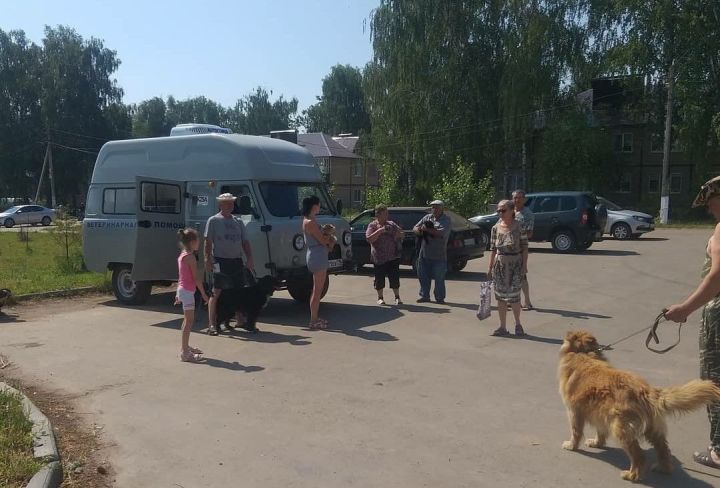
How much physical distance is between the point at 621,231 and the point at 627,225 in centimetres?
34

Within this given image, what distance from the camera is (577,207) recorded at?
2056cm

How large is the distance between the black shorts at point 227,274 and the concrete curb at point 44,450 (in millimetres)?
3423

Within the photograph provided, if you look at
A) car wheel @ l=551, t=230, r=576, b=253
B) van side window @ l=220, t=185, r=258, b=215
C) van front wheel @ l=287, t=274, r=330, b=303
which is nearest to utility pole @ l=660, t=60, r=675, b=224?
car wheel @ l=551, t=230, r=576, b=253

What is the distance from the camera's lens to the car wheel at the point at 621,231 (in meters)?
25.6

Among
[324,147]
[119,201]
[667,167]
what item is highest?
[324,147]

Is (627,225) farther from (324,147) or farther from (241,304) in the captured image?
(324,147)

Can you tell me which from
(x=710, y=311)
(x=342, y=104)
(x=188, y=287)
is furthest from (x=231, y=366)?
(x=342, y=104)

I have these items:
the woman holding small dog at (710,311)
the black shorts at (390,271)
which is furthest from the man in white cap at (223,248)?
the woman holding small dog at (710,311)

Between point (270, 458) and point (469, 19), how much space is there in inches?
1461

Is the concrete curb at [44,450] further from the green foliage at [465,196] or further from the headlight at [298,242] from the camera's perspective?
the green foliage at [465,196]

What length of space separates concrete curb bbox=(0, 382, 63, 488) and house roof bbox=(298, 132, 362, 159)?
61208 mm

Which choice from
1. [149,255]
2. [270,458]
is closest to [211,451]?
[270,458]

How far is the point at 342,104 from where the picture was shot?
88750mm

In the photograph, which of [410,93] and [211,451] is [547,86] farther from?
[211,451]
